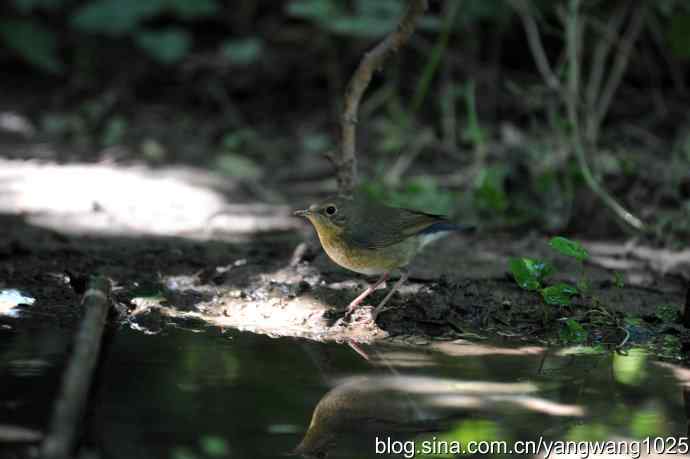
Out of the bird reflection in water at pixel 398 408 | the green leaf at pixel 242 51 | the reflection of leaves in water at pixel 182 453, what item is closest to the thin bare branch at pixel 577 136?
the bird reflection in water at pixel 398 408

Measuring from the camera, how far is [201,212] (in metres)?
6.98

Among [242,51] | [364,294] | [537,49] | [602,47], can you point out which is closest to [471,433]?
[364,294]

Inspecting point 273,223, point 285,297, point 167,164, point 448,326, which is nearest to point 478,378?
point 448,326

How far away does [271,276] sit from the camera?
5.42 m

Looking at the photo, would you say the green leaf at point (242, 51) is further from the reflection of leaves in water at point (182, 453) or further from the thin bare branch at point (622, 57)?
the reflection of leaves in water at point (182, 453)

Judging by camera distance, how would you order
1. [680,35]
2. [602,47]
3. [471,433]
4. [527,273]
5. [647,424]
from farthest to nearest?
[602,47]
[680,35]
[527,273]
[647,424]
[471,433]

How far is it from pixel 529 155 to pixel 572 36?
3.61 feet

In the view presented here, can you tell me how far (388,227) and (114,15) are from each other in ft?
18.7

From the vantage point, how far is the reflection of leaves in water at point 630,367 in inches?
159

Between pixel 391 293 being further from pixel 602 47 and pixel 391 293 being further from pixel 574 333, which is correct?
pixel 602 47

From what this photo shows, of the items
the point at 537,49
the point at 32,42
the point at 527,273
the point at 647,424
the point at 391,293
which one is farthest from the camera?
the point at 32,42

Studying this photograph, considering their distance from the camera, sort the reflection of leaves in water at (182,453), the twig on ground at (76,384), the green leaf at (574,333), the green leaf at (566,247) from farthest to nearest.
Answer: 1. the green leaf at (574,333)
2. the green leaf at (566,247)
3. the reflection of leaves in water at (182,453)
4. the twig on ground at (76,384)

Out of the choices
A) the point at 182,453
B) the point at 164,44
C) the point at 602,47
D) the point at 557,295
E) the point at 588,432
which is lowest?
the point at 182,453

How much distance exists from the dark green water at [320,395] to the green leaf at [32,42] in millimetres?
6236
